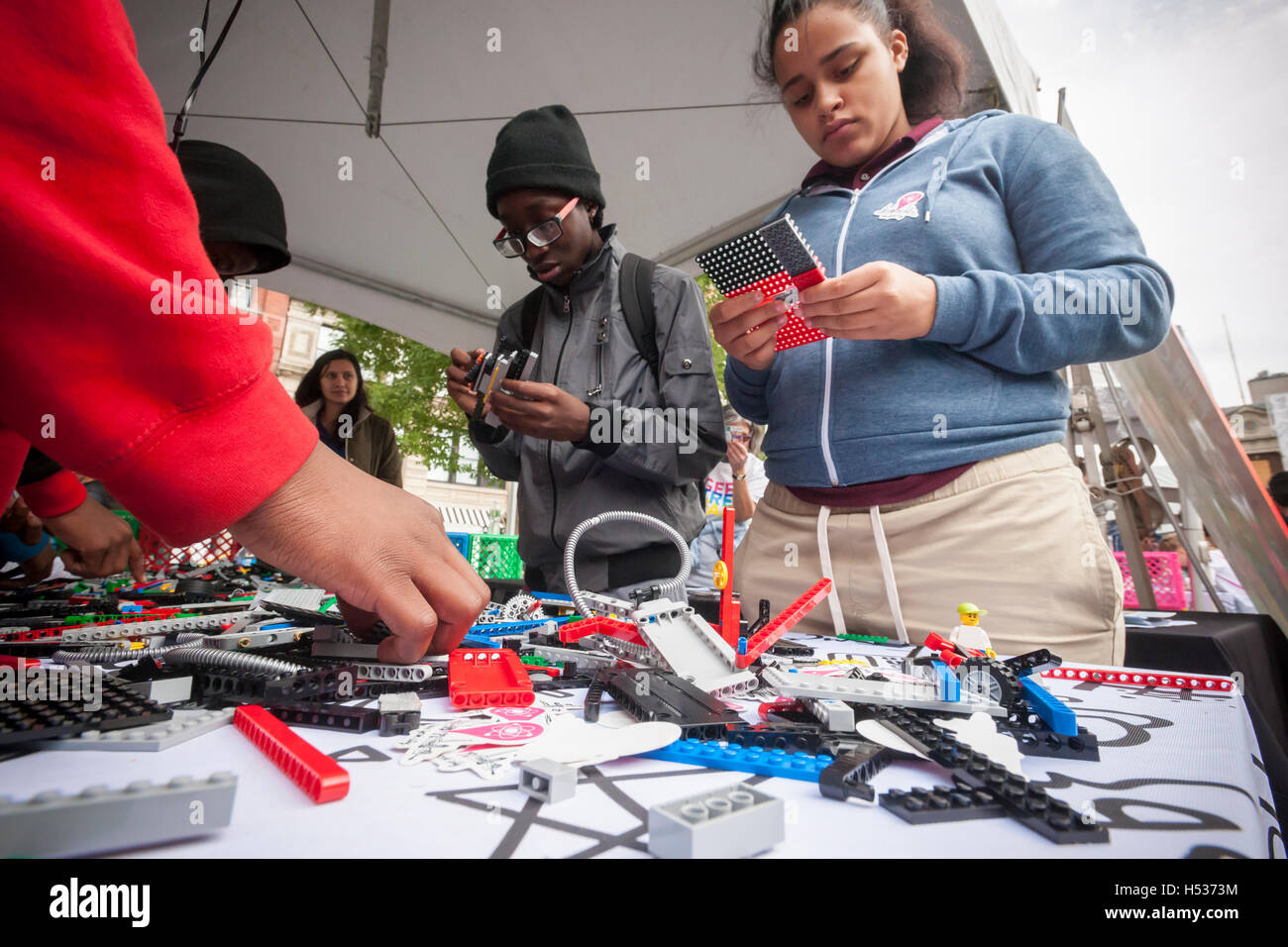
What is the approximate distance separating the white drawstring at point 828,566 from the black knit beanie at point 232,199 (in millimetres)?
1709

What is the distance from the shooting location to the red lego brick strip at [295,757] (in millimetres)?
389

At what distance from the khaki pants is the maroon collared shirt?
0.05 ft

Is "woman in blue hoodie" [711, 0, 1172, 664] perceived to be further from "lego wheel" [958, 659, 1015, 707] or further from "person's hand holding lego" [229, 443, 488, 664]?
"person's hand holding lego" [229, 443, 488, 664]

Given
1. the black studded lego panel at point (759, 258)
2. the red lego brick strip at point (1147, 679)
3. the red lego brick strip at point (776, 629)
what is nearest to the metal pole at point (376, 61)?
the black studded lego panel at point (759, 258)

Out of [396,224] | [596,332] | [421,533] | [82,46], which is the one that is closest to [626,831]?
[421,533]

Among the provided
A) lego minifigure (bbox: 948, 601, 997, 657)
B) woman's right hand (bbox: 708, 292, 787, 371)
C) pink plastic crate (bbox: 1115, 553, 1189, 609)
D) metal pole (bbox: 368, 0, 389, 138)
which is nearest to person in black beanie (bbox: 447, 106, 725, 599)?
woman's right hand (bbox: 708, 292, 787, 371)

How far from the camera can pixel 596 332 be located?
1936 millimetres

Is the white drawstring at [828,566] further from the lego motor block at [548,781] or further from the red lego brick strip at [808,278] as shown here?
the lego motor block at [548,781]

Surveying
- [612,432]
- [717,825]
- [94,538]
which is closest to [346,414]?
[94,538]

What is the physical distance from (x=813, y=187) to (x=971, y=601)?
101cm

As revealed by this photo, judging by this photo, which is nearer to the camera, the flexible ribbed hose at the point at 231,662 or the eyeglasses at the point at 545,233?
the flexible ribbed hose at the point at 231,662

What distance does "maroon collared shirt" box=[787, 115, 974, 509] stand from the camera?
3.92 ft

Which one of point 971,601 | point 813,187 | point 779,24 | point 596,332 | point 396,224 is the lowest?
point 971,601
